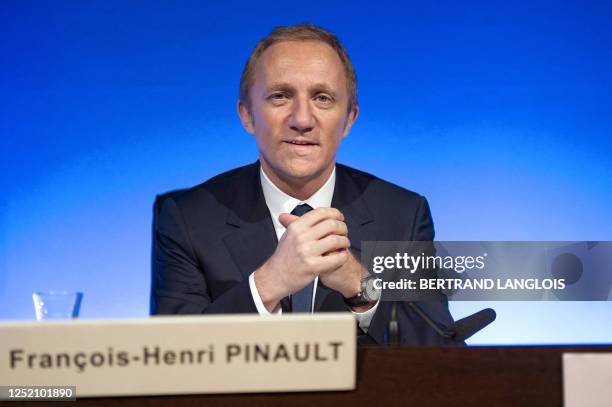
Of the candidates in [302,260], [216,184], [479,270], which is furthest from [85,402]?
[216,184]

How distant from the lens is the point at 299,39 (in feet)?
6.16

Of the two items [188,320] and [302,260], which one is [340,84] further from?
[188,320]

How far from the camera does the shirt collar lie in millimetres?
1722

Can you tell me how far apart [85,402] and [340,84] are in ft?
4.70

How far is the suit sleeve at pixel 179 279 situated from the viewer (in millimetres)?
1263

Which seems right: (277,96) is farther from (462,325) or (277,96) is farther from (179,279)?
(462,325)

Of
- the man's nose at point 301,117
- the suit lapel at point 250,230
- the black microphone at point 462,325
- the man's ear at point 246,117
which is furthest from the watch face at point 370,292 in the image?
the man's ear at point 246,117

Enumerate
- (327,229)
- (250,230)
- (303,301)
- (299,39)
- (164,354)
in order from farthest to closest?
(299,39) → (250,230) → (303,301) → (327,229) → (164,354)

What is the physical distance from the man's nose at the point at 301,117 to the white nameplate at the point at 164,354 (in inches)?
49.5

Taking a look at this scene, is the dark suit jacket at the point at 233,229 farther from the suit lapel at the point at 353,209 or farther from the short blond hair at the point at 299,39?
the short blond hair at the point at 299,39

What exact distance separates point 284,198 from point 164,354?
4.06 feet

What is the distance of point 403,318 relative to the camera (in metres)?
1.11

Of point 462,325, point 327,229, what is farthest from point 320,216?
point 462,325

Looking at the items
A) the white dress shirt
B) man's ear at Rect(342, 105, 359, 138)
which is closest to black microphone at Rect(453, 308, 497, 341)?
the white dress shirt
